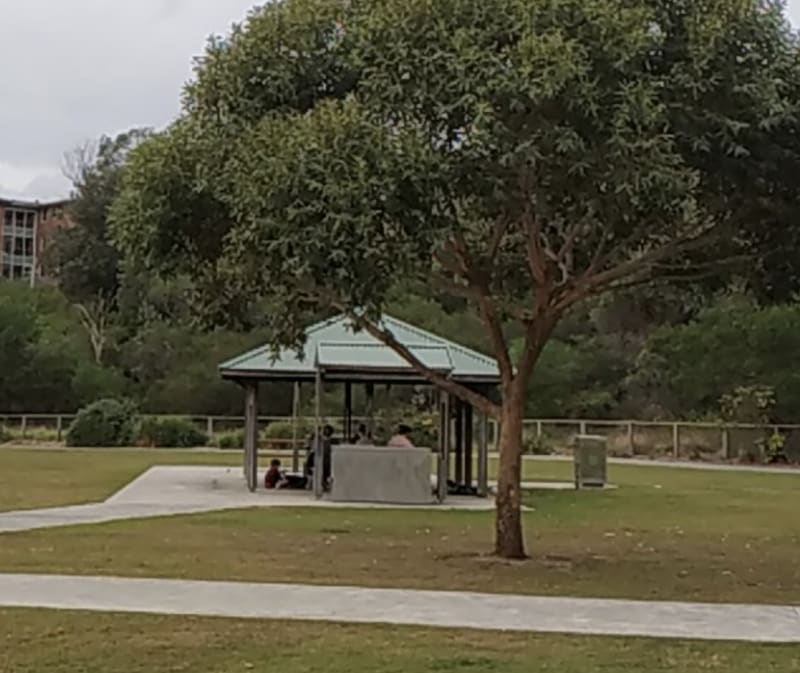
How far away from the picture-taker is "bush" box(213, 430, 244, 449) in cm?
4369

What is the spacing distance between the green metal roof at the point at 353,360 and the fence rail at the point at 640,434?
12032 mm

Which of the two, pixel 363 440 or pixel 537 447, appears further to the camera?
pixel 537 447

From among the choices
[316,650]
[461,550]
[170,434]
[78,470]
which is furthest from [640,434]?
[316,650]

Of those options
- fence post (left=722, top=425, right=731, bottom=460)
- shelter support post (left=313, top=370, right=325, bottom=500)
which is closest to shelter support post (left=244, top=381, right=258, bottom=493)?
shelter support post (left=313, top=370, right=325, bottom=500)

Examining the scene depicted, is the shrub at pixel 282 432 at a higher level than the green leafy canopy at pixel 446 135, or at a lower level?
lower

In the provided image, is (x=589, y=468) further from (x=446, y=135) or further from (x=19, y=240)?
(x=19, y=240)

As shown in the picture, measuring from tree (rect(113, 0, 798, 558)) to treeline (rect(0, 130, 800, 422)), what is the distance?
22.0 m

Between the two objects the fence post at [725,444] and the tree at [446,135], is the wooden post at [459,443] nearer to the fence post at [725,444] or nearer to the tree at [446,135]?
the tree at [446,135]

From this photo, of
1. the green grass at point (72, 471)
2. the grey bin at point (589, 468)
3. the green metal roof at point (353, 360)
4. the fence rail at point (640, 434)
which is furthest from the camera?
the fence rail at point (640, 434)

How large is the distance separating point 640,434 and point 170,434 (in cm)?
1474

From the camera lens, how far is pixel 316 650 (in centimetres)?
891

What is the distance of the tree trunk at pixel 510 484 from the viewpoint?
576 inches

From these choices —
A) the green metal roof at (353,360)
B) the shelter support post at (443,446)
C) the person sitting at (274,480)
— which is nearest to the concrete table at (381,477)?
the shelter support post at (443,446)

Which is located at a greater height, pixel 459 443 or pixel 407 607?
pixel 459 443
